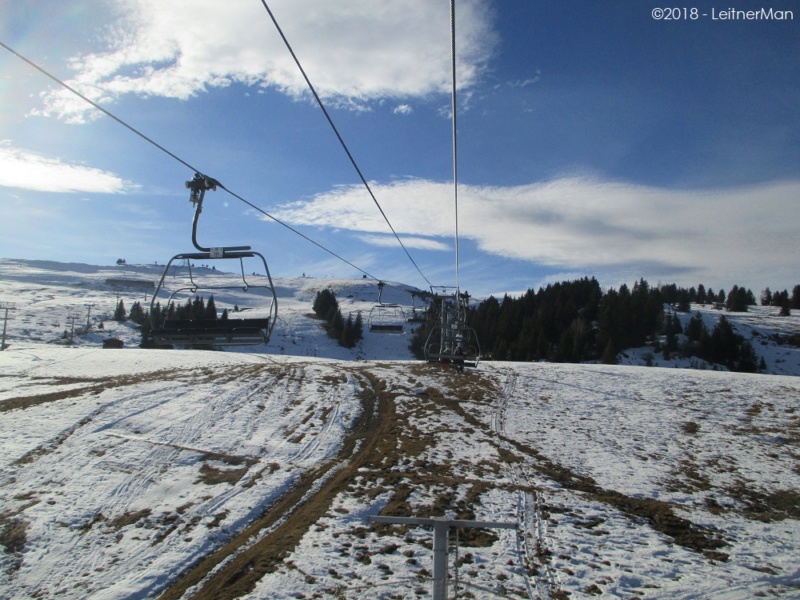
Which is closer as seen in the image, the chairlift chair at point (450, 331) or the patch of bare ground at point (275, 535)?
the patch of bare ground at point (275, 535)

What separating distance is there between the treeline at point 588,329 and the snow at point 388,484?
164 ft

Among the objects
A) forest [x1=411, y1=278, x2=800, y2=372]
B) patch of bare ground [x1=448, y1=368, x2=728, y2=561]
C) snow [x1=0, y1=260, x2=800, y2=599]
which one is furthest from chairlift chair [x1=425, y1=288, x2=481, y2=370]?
forest [x1=411, y1=278, x2=800, y2=372]

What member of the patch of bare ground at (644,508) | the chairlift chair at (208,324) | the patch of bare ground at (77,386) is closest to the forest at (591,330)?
the patch of bare ground at (77,386)

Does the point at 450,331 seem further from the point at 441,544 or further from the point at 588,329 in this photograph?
the point at 588,329

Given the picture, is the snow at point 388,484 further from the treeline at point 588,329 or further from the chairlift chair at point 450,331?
the treeline at point 588,329

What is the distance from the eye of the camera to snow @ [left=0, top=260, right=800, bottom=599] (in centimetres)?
1023

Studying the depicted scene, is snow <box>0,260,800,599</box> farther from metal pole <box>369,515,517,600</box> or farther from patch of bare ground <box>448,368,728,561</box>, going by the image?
metal pole <box>369,515,517,600</box>

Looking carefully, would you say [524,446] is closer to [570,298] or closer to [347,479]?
[347,479]

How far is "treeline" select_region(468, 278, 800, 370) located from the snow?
1963 inches

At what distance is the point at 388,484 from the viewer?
1490cm

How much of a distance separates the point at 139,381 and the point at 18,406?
675cm

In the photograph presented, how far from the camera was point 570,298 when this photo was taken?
96250 millimetres

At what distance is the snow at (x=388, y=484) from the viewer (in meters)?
10.2

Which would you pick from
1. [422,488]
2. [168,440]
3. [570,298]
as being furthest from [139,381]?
[570,298]
